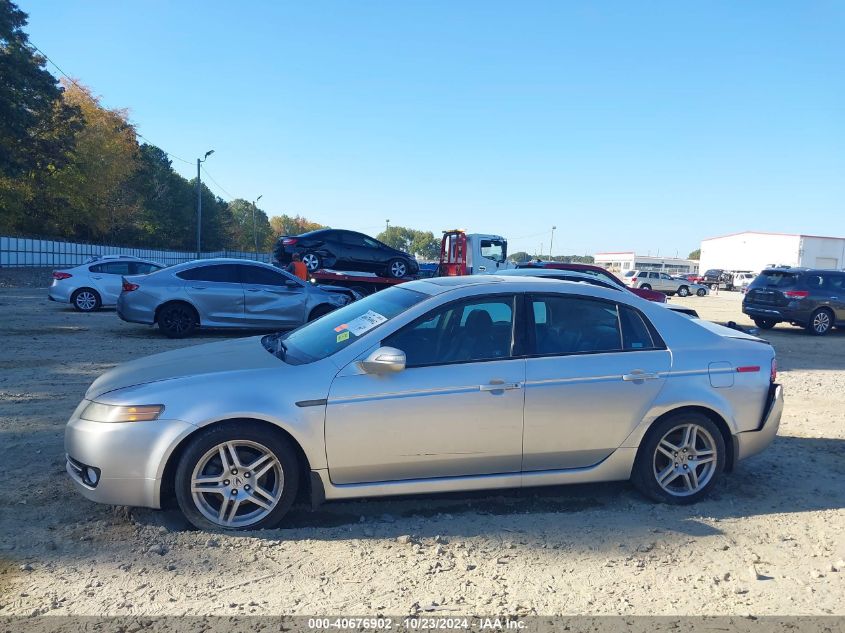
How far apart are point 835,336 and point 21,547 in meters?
18.2

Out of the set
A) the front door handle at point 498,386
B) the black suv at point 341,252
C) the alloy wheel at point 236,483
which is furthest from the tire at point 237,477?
the black suv at point 341,252

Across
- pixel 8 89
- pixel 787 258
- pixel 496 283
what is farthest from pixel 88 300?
pixel 787 258

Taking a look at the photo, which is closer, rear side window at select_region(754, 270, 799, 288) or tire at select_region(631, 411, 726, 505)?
tire at select_region(631, 411, 726, 505)

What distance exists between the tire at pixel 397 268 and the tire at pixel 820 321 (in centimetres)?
1076

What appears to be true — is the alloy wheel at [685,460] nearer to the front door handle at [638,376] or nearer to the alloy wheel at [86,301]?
the front door handle at [638,376]

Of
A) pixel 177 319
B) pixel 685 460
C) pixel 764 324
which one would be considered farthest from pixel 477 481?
pixel 764 324

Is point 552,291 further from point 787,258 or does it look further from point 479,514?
point 787,258

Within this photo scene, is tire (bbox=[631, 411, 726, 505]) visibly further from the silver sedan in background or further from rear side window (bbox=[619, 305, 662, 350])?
the silver sedan in background

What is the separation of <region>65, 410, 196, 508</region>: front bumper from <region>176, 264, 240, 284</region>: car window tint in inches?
322

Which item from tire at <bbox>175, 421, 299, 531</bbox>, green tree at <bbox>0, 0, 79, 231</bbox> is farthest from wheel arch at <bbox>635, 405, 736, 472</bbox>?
green tree at <bbox>0, 0, 79, 231</bbox>

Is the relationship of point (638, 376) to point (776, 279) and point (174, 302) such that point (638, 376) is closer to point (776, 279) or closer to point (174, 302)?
point (174, 302)

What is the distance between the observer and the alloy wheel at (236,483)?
3.62 metres

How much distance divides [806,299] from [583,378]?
571 inches

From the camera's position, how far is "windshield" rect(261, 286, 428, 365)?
4.10 m
